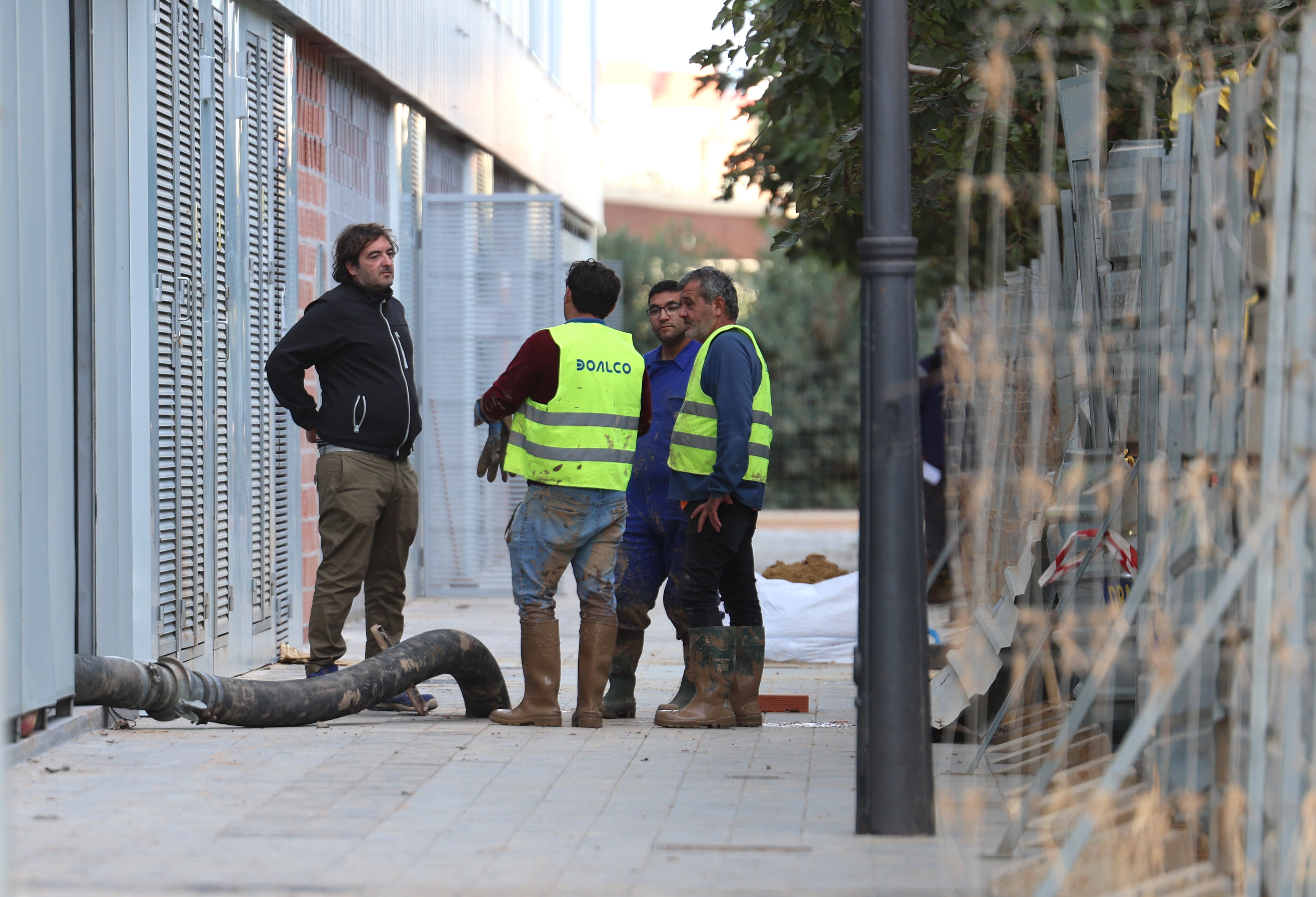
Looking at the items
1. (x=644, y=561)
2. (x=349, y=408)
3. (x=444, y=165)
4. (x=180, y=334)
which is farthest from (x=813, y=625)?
(x=444, y=165)

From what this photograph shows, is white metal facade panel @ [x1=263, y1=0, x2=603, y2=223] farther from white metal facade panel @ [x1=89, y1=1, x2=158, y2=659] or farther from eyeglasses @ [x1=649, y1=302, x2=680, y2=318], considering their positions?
eyeglasses @ [x1=649, y1=302, x2=680, y2=318]

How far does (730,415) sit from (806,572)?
12.3 ft

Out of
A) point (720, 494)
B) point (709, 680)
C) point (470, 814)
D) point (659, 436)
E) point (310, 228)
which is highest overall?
point (310, 228)

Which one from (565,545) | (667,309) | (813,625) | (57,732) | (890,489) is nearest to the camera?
(890,489)

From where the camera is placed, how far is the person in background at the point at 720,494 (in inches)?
266

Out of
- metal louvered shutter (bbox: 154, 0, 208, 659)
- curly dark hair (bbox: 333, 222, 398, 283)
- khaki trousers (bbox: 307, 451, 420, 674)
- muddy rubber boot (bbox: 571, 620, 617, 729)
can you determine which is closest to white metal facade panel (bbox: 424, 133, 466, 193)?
metal louvered shutter (bbox: 154, 0, 208, 659)

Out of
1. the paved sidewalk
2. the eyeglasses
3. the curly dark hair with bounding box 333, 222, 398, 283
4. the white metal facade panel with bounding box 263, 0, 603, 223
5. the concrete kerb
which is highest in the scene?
the white metal facade panel with bounding box 263, 0, 603, 223

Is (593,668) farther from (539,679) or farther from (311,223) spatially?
(311,223)

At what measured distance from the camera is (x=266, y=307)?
29.2ft

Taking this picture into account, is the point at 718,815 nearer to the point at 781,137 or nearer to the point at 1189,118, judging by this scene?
the point at 1189,118

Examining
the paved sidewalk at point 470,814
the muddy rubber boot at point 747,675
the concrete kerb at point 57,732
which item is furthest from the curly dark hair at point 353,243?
the muddy rubber boot at point 747,675

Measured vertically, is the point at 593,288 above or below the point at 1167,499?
above

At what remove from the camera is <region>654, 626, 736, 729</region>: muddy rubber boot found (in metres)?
7.02

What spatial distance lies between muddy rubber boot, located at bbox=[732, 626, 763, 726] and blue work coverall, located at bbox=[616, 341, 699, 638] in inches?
11.6
